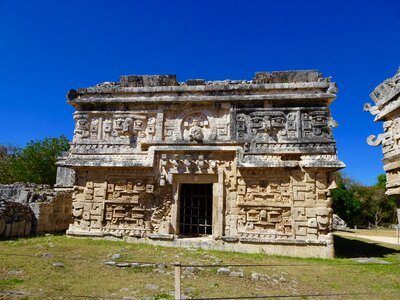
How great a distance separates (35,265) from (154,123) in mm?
5545

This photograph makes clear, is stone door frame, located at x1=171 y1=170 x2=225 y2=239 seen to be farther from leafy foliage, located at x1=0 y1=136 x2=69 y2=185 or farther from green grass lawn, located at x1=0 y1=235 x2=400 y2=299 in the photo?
leafy foliage, located at x1=0 y1=136 x2=69 y2=185

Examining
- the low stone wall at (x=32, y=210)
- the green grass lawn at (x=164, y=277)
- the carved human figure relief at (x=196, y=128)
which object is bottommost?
the green grass lawn at (x=164, y=277)

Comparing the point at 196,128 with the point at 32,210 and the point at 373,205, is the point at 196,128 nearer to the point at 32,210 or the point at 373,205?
the point at 32,210

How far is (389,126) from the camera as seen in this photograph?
5.69 metres

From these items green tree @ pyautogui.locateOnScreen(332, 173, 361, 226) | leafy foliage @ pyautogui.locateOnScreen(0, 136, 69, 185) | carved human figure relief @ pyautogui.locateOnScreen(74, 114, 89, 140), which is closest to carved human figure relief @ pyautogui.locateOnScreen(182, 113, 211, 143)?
carved human figure relief @ pyautogui.locateOnScreen(74, 114, 89, 140)

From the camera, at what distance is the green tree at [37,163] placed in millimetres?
22708

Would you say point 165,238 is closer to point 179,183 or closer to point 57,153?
point 179,183

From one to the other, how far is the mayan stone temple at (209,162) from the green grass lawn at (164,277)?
3.90 ft

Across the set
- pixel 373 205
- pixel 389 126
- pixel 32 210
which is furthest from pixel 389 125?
pixel 373 205

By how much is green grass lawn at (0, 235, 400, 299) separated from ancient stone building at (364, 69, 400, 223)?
1.85 metres

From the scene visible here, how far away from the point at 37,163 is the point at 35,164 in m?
0.15

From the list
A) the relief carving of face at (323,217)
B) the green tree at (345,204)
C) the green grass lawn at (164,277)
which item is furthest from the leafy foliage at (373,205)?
the green grass lawn at (164,277)

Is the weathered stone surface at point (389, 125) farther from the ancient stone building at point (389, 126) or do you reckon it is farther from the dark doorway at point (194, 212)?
the dark doorway at point (194, 212)

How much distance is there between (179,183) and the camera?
10.0 metres
